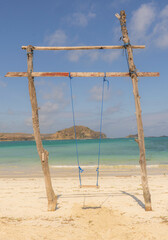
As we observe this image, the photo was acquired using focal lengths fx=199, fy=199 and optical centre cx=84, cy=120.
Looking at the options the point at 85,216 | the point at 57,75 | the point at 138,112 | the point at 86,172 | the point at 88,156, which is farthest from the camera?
the point at 88,156

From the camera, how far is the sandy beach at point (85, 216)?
412 centimetres

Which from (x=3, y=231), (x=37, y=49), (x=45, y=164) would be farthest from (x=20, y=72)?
(x=3, y=231)

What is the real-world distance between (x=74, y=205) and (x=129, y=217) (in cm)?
176

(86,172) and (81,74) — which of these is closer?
(81,74)

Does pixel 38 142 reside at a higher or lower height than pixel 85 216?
higher

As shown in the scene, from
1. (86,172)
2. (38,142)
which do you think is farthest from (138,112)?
(86,172)

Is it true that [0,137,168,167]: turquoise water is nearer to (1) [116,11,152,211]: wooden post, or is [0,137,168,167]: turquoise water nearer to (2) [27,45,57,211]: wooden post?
(1) [116,11,152,211]: wooden post

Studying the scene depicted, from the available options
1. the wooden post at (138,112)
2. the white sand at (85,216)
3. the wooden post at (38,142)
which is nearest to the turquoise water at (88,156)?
the white sand at (85,216)

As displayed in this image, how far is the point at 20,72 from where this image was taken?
5754mm

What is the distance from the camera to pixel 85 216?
509 cm

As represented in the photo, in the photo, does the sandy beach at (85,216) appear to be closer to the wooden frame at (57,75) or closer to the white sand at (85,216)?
the white sand at (85,216)

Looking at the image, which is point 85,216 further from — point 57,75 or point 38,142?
point 57,75

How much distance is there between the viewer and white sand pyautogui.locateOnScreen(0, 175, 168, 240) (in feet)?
13.5

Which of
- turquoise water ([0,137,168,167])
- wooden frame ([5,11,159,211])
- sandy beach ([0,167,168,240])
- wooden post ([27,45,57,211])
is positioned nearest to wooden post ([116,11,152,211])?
wooden frame ([5,11,159,211])
